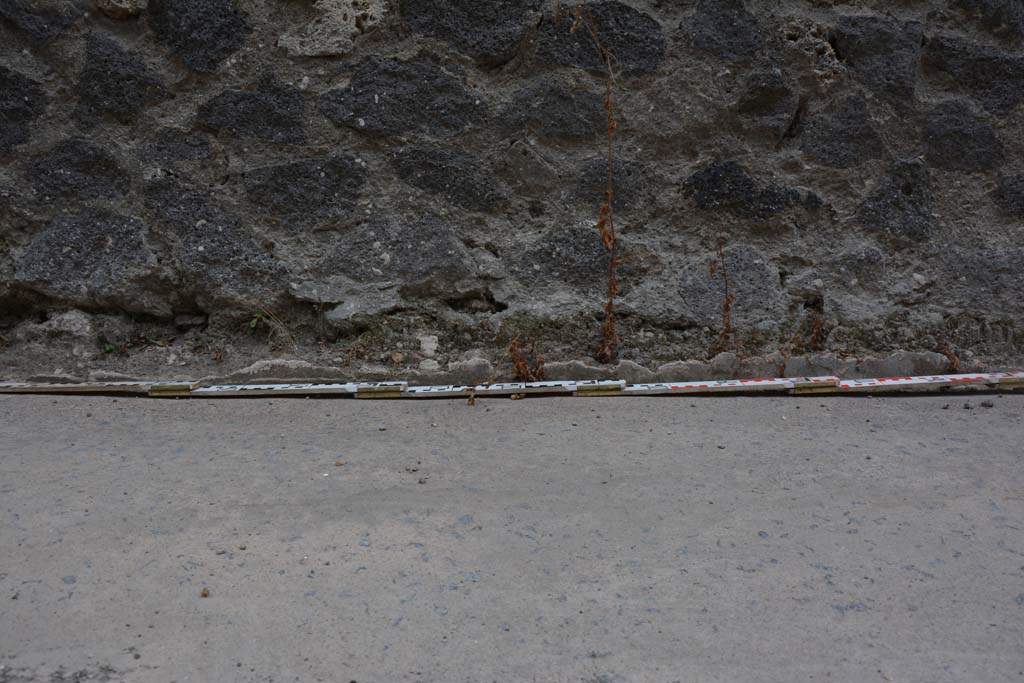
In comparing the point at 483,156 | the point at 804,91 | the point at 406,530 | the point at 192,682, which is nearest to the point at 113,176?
the point at 483,156

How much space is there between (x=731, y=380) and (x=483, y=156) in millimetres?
882

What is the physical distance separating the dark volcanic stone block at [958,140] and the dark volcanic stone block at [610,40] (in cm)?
81

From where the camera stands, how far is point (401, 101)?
2.18 m

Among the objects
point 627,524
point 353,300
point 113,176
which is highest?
point 113,176

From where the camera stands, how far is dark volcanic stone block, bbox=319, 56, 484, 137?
217cm

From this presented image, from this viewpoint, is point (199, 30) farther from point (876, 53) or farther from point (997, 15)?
point (997, 15)

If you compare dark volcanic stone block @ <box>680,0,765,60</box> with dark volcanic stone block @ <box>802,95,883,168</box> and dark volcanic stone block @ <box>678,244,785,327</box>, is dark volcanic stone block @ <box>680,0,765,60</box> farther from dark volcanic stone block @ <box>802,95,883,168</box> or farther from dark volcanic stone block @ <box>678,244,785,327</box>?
dark volcanic stone block @ <box>678,244,785,327</box>

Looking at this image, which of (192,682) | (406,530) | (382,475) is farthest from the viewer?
(382,475)

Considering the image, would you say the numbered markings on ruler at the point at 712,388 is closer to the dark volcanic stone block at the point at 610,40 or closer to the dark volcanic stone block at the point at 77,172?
the dark volcanic stone block at the point at 610,40

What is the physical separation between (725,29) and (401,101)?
919 mm

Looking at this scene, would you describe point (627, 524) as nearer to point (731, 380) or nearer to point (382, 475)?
point (382, 475)

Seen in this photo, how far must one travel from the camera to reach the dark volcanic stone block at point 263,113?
2.15 metres

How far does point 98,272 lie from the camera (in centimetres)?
211

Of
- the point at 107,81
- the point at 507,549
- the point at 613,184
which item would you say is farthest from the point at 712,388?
the point at 107,81
